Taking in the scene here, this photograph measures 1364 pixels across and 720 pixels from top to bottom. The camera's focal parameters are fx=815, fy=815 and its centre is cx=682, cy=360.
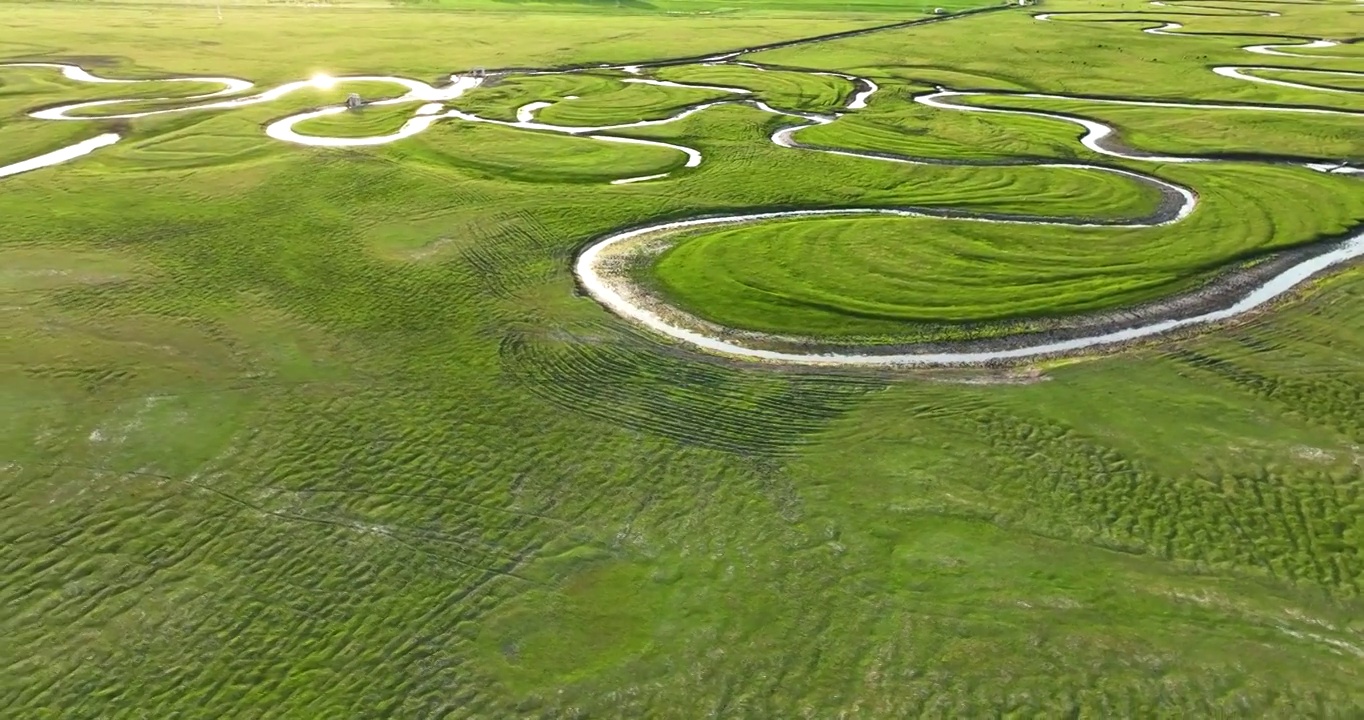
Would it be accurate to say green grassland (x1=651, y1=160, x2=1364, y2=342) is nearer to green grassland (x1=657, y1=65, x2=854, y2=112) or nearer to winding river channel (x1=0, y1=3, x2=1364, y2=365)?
winding river channel (x1=0, y1=3, x2=1364, y2=365)

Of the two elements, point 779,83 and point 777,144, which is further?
point 779,83

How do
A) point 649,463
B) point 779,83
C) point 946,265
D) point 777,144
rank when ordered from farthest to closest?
point 779,83
point 777,144
point 946,265
point 649,463

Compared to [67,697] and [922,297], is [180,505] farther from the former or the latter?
[922,297]

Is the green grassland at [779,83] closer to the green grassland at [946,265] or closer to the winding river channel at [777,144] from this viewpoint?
the winding river channel at [777,144]

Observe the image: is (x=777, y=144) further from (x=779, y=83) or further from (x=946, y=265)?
(x=779, y=83)

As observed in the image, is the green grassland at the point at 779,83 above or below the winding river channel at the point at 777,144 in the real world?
above

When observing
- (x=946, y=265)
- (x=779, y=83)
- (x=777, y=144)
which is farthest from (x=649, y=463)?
(x=779, y=83)

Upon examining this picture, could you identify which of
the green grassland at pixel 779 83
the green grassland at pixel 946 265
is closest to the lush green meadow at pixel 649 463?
the green grassland at pixel 946 265
